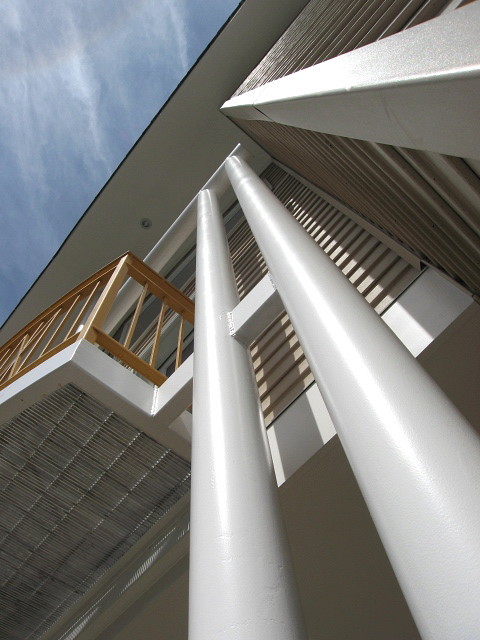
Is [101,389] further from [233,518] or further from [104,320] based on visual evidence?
[233,518]

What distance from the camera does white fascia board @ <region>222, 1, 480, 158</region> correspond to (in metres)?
1.08

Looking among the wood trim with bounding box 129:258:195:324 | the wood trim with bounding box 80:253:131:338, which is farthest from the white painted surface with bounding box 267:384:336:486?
the wood trim with bounding box 129:258:195:324

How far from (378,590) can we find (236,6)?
8190 mm

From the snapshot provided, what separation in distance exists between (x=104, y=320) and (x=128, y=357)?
14.3 inches

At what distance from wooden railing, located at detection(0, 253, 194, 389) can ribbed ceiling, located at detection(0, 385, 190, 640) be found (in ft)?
1.26

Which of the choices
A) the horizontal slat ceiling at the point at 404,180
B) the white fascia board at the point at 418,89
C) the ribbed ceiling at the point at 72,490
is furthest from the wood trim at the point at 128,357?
the white fascia board at the point at 418,89

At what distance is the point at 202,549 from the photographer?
4.14ft

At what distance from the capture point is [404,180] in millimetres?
2572

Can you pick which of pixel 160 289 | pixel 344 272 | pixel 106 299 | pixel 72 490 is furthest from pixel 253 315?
pixel 160 289

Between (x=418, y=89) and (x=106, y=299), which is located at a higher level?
(x=418, y=89)

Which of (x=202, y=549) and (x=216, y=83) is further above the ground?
(x=216, y=83)

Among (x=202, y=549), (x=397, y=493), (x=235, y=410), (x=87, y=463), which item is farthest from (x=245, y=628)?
(x=87, y=463)

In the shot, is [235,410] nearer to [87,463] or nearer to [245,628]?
[245,628]

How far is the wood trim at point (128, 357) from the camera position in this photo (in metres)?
3.19
